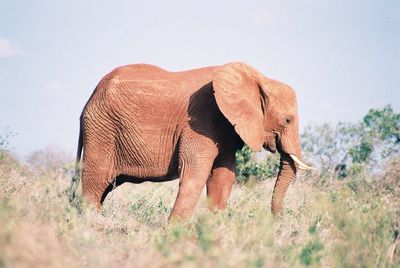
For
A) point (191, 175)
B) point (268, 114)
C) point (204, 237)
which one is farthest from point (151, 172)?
point (204, 237)

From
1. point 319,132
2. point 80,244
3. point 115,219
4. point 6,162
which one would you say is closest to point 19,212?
point 80,244

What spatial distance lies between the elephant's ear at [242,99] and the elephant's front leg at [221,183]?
1.99 feet

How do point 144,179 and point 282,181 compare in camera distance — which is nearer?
point 282,181

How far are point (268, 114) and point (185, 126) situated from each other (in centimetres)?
115

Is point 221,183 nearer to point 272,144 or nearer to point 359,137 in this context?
point 272,144

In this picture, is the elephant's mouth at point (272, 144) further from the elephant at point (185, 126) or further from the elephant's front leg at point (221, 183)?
the elephant's front leg at point (221, 183)

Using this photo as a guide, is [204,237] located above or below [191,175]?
above

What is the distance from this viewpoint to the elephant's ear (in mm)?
7996

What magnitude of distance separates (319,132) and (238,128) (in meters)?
19.2

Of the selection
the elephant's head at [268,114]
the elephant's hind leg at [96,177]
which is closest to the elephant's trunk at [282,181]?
the elephant's head at [268,114]

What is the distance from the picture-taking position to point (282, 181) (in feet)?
27.7

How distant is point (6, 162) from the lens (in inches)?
412

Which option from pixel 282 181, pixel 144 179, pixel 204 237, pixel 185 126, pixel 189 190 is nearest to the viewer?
pixel 204 237

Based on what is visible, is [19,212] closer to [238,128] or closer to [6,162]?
[238,128]
